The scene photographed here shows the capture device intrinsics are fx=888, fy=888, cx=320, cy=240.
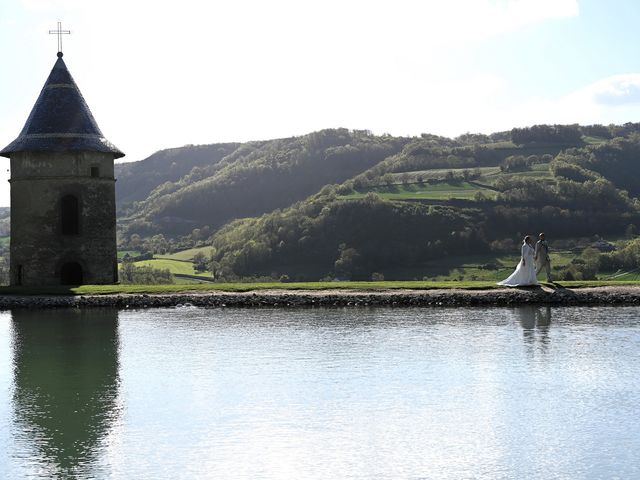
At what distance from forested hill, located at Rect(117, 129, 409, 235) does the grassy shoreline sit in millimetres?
99613

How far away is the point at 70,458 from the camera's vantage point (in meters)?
10.9

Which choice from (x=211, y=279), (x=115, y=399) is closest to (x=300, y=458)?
Answer: (x=115, y=399)

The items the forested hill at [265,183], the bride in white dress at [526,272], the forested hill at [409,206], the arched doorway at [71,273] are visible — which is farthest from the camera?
the forested hill at [265,183]

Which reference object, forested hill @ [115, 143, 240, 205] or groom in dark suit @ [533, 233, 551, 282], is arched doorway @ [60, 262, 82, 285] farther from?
forested hill @ [115, 143, 240, 205]

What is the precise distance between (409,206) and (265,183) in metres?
57.3

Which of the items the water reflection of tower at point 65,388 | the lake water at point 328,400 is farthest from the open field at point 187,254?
the lake water at point 328,400

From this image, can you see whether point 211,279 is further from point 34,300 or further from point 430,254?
point 34,300

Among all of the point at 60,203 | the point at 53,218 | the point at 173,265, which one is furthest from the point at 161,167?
the point at 53,218

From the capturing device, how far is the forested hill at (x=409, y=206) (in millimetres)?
78375

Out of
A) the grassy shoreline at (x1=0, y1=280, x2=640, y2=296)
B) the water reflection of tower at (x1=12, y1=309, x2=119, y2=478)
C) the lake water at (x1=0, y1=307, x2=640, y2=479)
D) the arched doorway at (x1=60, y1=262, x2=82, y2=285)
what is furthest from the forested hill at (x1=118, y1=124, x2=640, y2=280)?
the lake water at (x1=0, y1=307, x2=640, y2=479)

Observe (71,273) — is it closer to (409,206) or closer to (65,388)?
(65,388)

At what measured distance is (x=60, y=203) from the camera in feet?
108

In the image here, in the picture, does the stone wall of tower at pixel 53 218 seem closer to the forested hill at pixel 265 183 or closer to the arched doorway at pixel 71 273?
the arched doorway at pixel 71 273

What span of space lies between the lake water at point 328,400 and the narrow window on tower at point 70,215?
1141 cm
